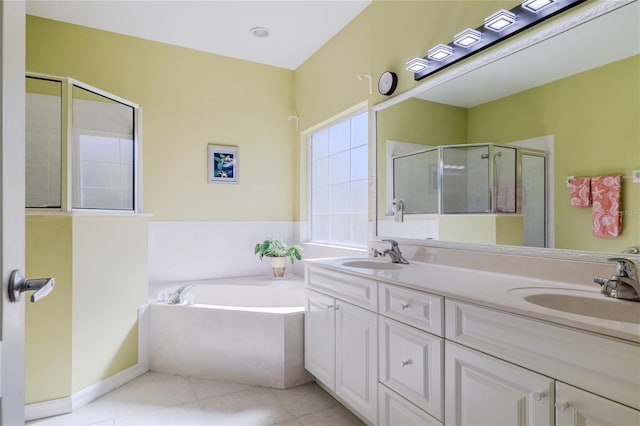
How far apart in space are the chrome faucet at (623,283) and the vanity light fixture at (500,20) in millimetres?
1077

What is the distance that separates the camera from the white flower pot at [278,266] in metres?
3.57

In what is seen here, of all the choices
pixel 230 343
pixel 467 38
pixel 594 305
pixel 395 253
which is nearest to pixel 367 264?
pixel 395 253

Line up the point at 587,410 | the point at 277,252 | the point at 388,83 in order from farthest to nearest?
the point at 277,252
the point at 388,83
the point at 587,410

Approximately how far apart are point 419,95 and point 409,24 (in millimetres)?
487

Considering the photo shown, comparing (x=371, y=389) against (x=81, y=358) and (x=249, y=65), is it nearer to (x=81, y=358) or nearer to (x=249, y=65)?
(x=81, y=358)

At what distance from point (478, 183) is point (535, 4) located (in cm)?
78

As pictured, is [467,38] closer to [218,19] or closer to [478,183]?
[478,183]

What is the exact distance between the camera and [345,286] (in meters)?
1.96

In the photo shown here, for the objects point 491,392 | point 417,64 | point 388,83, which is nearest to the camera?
point 491,392

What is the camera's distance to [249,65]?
375 centimetres

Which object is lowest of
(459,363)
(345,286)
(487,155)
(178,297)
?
(178,297)

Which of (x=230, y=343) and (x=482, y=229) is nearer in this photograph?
(x=482, y=229)

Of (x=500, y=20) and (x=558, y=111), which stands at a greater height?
(x=500, y=20)

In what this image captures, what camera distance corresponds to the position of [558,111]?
149 centimetres
